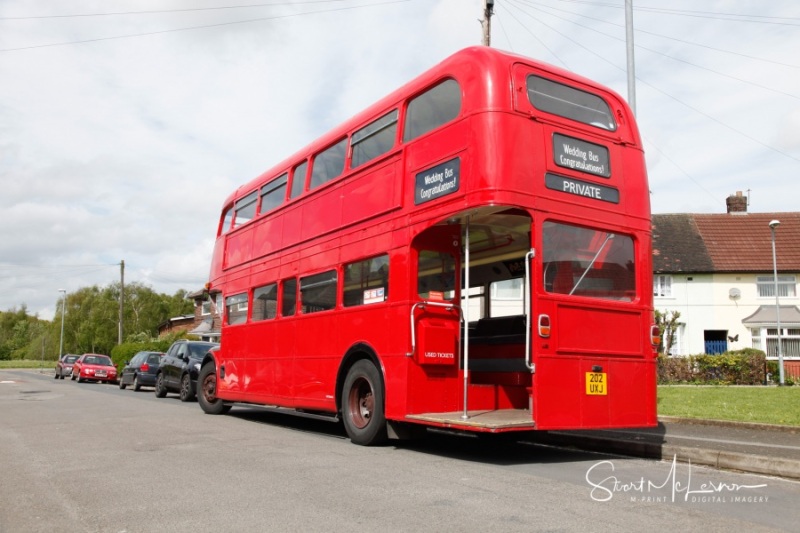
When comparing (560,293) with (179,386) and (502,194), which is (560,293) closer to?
(502,194)

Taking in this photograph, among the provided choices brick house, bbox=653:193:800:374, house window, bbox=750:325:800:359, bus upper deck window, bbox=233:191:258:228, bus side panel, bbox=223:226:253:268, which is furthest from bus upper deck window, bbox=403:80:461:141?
house window, bbox=750:325:800:359

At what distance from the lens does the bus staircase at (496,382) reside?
7.79 meters

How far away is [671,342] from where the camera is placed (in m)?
34.1

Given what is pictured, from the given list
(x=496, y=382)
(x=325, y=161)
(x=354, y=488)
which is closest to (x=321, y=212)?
(x=325, y=161)

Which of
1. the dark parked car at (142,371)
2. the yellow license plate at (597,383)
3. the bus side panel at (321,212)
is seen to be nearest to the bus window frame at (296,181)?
the bus side panel at (321,212)

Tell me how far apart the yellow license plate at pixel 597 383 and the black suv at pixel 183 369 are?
13376 mm

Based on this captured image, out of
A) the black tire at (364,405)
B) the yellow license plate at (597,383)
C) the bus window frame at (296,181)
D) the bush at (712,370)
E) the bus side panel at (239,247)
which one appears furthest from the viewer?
the bush at (712,370)

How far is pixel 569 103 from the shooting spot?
8680mm

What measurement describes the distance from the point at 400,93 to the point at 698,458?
5827 millimetres

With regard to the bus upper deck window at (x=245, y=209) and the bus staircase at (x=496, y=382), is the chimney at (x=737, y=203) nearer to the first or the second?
the bus upper deck window at (x=245, y=209)

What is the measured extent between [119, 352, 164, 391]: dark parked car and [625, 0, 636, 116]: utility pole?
19961 mm

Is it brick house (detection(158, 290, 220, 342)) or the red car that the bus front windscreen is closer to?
the red car

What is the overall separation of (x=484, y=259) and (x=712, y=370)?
73.2 ft

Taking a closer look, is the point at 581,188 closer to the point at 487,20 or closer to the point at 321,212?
the point at 321,212
